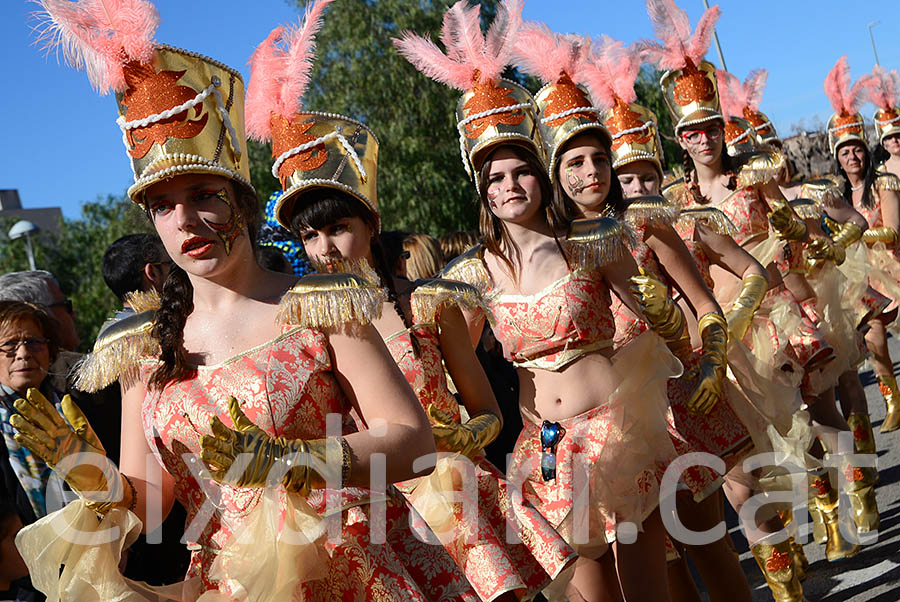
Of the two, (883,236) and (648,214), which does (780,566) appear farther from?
(883,236)

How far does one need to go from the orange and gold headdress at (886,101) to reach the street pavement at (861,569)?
4.08m

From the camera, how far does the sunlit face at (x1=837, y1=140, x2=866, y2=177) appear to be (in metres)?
9.45

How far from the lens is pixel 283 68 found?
329 cm

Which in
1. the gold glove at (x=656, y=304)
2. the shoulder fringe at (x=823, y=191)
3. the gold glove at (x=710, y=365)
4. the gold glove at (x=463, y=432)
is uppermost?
the shoulder fringe at (x=823, y=191)

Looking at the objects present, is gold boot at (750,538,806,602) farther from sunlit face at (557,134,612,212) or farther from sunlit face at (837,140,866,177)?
sunlit face at (837,140,866,177)

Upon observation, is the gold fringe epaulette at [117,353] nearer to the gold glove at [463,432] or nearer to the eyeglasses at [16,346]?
the gold glove at [463,432]

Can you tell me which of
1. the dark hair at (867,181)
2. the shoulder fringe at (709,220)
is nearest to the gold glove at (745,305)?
the shoulder fringe at (709,220)

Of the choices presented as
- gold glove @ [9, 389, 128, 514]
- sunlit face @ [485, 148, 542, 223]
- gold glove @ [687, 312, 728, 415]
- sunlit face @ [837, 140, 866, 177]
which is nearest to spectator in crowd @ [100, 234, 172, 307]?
sunlit face @ [485, 148, 542, 223]

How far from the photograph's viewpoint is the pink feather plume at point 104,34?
96.1 inches

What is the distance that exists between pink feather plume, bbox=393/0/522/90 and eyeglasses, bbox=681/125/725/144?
6.81ft

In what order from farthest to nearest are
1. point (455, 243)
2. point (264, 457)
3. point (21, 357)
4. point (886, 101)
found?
point (886, 101), point (455, 243), point (21, 357), point (264, 457)

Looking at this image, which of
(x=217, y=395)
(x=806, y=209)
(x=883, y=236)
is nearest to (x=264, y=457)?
(x=217, y=395)

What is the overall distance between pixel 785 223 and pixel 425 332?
3.43 metres

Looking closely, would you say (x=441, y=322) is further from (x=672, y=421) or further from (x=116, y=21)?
(x=116, y=21)
